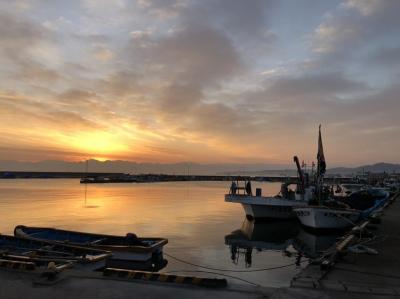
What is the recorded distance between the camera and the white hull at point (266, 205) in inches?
1375

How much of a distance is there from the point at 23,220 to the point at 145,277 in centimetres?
2997

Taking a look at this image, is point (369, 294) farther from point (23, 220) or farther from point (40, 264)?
point (23, 220)

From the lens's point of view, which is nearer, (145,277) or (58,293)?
(58,293)

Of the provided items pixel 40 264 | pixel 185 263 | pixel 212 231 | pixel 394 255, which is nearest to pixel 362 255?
pixel 394 255

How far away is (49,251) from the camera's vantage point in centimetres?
1644

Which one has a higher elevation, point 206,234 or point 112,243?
point 112,243

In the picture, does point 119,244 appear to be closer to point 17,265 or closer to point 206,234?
point 17,265

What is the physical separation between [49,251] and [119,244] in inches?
184

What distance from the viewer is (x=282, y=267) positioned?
1975 centimetres

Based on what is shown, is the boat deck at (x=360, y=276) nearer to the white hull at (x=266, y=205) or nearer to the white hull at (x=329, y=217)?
the white hull at (x=329, y=217)

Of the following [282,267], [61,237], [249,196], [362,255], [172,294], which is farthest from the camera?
[249,196]

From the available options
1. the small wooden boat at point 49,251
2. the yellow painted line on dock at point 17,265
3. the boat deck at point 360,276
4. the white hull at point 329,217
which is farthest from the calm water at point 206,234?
A: the yellow painted line on dock at point 17,265

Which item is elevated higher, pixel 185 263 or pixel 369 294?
pixel 369 294

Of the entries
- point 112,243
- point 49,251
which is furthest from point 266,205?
point 49,251
